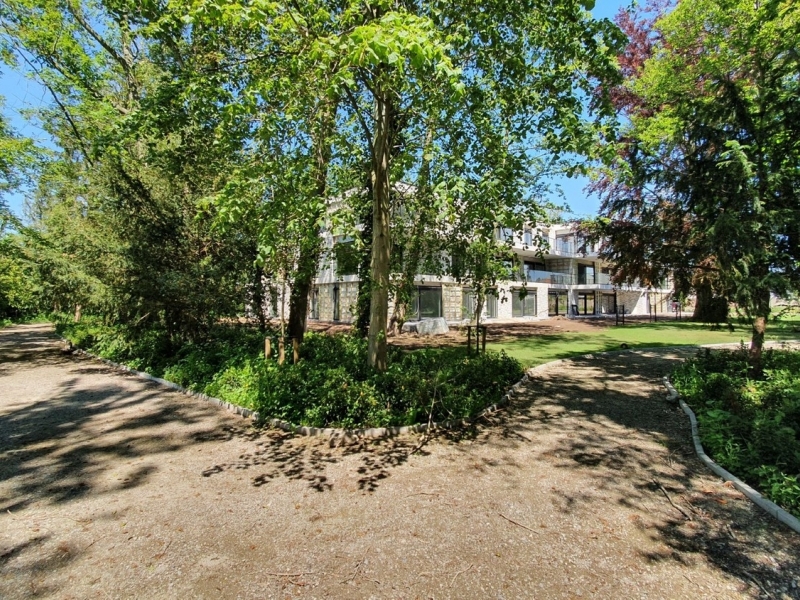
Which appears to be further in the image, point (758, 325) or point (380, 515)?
point (758, 325)

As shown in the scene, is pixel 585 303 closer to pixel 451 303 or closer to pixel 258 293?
pixel 451 303

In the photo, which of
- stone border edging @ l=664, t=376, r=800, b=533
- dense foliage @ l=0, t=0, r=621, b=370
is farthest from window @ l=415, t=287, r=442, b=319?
stone border edging @ l=664, t=376, r=800, b=533

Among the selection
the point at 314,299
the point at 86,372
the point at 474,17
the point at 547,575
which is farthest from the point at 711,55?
the point at 314,299

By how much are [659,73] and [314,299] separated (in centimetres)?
2353

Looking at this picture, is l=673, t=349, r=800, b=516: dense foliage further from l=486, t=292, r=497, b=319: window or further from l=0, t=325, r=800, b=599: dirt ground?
l=486, t=292, r=497, b=319: window

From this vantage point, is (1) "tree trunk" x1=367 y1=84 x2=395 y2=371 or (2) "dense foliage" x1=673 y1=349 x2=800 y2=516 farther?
(1) "tree trunk" x1=367 y1=84 x2=395 y2=371

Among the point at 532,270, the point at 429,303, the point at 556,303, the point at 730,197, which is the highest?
the point at 532,270

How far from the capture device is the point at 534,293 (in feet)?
117

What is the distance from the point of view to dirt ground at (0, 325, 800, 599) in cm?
A: 290

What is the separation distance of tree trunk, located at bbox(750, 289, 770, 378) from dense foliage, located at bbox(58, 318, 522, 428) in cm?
453

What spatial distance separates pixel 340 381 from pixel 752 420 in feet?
18.5

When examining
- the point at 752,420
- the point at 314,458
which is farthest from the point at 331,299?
the point at 752,420

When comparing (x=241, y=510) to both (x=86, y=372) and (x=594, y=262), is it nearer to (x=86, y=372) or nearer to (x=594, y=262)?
(x=86, y=372)

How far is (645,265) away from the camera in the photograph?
376 inches
